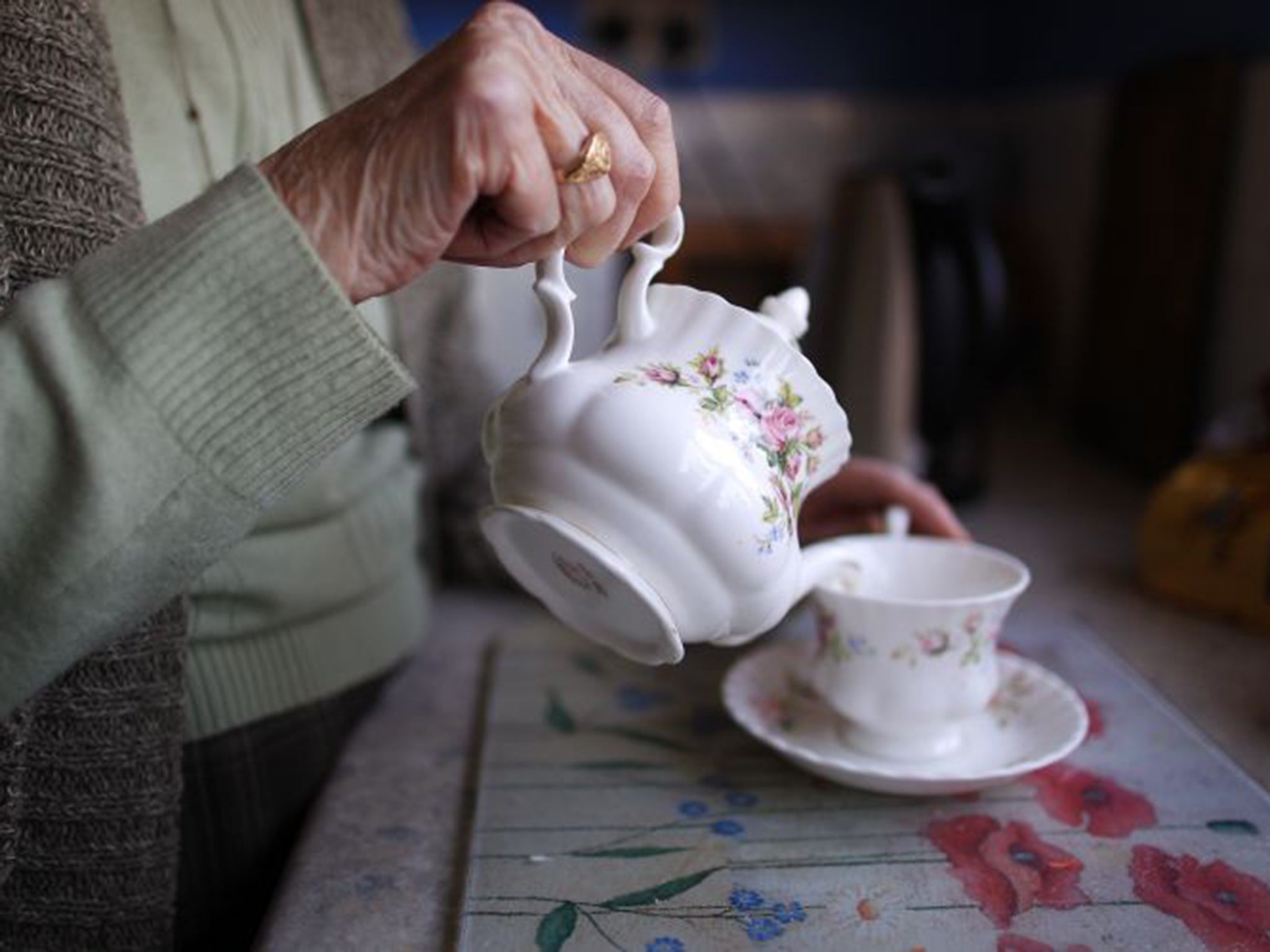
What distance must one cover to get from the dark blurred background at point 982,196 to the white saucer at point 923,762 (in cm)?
52

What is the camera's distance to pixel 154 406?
49 cm

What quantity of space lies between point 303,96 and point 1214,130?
1.04 metres

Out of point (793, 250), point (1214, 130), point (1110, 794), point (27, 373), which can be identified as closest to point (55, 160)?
point (27, 373)

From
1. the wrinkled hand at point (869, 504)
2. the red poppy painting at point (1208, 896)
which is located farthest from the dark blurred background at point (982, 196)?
the red poppy painting at point (1208, 896)

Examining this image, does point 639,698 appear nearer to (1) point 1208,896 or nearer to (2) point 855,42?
(1) point 1208,896

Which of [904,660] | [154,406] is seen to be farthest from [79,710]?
[904,660]

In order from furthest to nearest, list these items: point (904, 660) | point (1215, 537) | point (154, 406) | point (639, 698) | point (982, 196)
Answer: point (982, 196)
point (1215, 537)
point (639, 698)
point (904, 660)
point (154, 406)

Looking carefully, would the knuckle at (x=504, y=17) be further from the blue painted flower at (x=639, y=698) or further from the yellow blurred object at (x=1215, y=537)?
the yellow blurred object at (x=1215, y=537)

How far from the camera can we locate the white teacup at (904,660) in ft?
2.25

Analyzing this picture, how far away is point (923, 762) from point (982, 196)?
5.31ft

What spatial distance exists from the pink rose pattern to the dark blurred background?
29.2 inches

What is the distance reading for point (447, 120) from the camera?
0.52m

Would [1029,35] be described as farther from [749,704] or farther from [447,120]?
[447,120]

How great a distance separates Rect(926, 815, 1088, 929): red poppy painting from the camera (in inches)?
23.0
